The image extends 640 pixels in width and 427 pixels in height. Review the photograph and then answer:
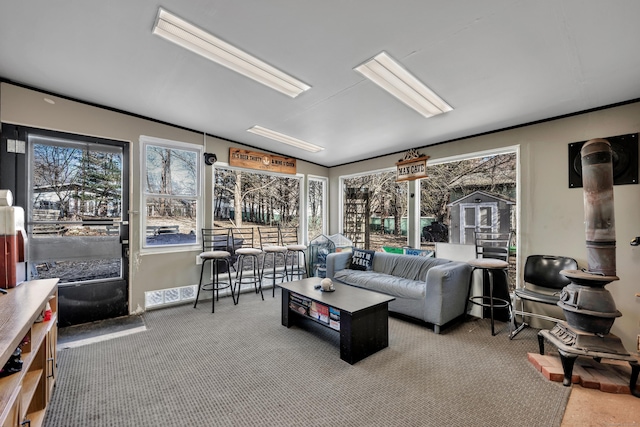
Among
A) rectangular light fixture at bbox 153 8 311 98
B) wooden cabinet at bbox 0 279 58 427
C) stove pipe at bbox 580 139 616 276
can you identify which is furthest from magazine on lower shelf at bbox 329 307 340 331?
rectangular light fixture at bbox 153 8 311 98

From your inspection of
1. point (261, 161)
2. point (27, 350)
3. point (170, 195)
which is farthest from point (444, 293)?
point (170, 195)

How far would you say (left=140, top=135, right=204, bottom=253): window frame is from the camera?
3590 mm

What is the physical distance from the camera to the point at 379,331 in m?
2.57

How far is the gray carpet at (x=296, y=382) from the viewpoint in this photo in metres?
1.69

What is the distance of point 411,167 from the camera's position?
4305 millimetres

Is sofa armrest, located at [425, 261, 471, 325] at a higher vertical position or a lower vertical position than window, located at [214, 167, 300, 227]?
lower

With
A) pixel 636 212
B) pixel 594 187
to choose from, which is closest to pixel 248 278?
pixel 594 187

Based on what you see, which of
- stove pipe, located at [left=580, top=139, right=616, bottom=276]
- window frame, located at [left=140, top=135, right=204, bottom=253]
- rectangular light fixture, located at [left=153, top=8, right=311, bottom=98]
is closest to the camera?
rectangular light fixture, located at [left=153, top=8, right=311, bottom=98]

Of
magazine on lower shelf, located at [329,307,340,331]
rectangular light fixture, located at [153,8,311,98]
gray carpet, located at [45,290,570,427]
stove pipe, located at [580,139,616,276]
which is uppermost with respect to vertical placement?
rectangular light fixture, located at [153,8,311,98]

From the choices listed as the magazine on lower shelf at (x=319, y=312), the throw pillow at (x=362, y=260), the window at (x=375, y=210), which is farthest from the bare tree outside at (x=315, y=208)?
the magazine on lower shelf at (x=319, y=312)

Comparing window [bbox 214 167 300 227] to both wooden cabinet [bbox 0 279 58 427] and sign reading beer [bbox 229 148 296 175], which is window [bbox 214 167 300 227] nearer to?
sign reading beer [bbox 229 148 296 175]

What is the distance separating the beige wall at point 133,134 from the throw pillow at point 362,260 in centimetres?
241

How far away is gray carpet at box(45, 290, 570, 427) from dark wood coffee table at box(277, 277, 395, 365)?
0.12m

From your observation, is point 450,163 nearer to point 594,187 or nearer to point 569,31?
point 594,187
